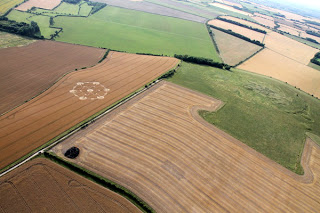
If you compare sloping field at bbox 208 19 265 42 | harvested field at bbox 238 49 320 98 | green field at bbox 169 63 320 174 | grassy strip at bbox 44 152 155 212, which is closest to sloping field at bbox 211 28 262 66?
harvested field at bbox 238 49 320 98

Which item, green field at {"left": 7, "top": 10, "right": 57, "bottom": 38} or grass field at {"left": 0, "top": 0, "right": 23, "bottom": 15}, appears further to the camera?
grass field at {"left": 0, "top": 0, "right": 23, "bottom": 15}

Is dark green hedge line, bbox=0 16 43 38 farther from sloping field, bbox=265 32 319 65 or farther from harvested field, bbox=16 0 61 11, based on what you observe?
sloping field, bbox=265 32 319 65

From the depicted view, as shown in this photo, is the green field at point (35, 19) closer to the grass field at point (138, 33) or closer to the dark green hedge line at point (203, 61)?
the grass field at point (138, 33)

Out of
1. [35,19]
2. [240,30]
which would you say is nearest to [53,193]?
[35,19]

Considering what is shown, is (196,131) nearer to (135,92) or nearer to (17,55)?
(135,92)

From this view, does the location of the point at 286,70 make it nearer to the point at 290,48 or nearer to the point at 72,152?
the point at 290,48

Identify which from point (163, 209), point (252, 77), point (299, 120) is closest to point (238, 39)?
point (252, 77)

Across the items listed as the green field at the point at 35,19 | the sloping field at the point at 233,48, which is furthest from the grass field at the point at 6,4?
the sloping field at the point at 233,48

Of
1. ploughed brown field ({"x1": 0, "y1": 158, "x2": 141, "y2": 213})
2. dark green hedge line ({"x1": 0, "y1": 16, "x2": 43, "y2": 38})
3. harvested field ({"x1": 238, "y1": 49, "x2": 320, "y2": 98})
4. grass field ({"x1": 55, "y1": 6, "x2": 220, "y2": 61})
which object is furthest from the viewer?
grass field ({"x1": 55, "y1": 6, "x2": 220, "y2": 61})
